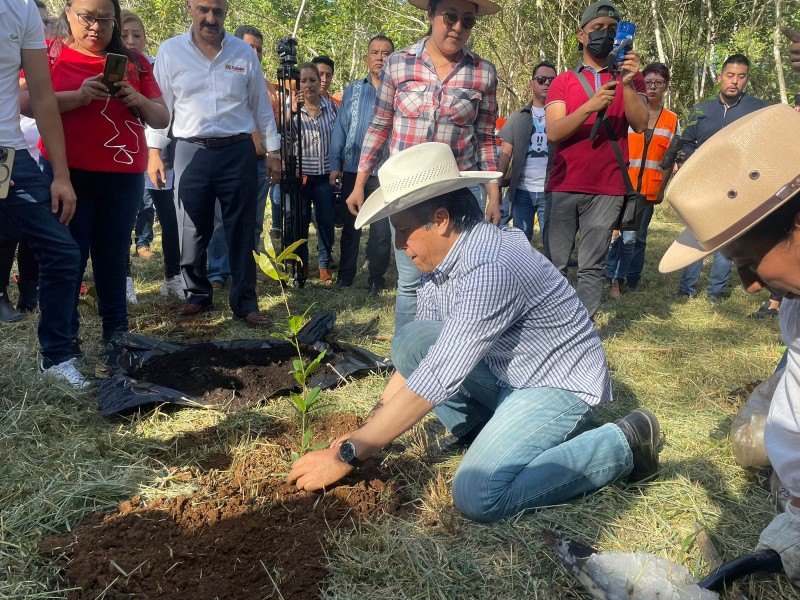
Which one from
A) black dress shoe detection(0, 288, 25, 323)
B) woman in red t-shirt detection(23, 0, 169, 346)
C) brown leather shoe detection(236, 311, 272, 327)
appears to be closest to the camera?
woman in red t-shirt detection(23, 0, 169, 346)

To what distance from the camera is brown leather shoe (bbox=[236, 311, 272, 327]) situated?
4617 millimetres

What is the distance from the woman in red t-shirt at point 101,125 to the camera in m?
3.40

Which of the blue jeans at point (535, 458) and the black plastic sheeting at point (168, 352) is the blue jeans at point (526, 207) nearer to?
the black plastic sheeting at point (168, 352)

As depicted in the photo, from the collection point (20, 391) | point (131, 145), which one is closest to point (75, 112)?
→ point (131, 145)

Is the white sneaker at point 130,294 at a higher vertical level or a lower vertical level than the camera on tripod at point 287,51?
lower

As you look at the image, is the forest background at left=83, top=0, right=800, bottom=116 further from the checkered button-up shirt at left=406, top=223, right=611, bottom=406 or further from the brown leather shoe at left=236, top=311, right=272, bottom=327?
the checkered button-up shirt at left=406, top=223, right=611, bottom=406

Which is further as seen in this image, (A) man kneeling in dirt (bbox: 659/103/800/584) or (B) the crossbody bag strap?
(B) the crossbody bag strap

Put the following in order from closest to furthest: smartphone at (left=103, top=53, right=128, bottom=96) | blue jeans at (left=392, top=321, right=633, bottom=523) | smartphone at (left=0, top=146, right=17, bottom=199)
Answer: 1. blue jeans at (left=392, top=321, right=633, bottom=523)
2. smartphone at (left=0, top=146, right=17, bottom=199)
3. smartphone at (left=103, top=53, right=128, bottom=96)

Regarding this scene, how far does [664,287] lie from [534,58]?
10.5 metres

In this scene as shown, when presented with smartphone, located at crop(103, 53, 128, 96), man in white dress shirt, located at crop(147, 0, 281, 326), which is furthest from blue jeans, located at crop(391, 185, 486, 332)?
smartphone, located at crop(103, 53, 128, 96)

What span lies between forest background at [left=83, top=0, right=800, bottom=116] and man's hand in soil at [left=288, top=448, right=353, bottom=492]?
9.11 m

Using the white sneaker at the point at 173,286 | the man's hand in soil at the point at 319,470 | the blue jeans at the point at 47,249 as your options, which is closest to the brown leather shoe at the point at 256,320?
the white sneaker at the point at 173,286

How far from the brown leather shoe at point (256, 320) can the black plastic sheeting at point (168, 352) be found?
52 cm

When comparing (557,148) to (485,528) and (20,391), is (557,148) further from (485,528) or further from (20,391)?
(20,391)
